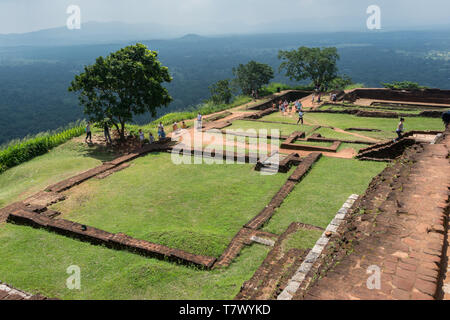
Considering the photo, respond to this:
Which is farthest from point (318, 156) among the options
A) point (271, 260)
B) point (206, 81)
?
point (206, 81)

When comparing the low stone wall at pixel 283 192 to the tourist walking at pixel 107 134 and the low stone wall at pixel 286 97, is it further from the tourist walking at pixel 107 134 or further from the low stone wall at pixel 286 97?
the low stone wall at pixel 286 97

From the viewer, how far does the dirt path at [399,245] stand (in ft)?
15.0

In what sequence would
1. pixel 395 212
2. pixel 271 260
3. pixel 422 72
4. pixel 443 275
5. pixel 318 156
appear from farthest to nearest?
pixel 422 72, pixel 318 156, pixel 271 260, pixel 395 212, pixel 443 275

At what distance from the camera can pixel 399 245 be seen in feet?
17.9

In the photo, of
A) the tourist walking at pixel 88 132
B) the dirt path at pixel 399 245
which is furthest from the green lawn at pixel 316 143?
the tourist walking at pixel 88 132

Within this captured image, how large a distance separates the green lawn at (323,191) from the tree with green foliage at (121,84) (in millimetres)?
10935

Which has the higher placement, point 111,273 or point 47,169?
point 47,169

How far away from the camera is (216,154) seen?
626 inches

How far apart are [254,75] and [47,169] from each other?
32693 mm

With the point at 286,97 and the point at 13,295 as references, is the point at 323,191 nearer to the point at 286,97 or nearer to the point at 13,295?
the point at 13,295

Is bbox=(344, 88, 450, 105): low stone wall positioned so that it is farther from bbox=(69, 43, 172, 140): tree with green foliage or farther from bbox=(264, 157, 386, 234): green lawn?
bbox=(264, 157, 386, 234): green lawn

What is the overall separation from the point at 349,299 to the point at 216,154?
1182cm

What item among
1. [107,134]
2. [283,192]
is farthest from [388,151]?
[107,134]
